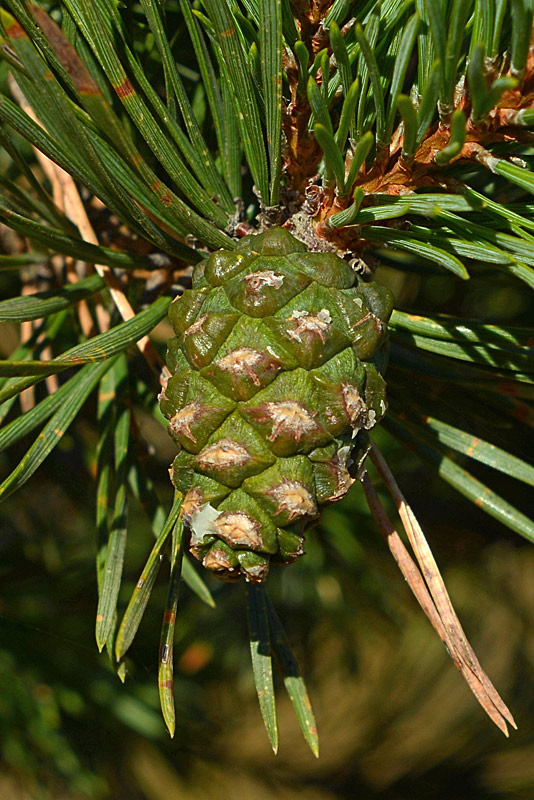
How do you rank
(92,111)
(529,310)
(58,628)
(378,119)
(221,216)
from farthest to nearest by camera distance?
(58,628) → (529,310) → (221,216) → (378,119) → (92,111)

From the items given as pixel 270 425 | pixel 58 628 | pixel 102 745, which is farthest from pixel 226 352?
pixel 102 745

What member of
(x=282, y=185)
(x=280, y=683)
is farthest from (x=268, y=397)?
(x=280, y=683)

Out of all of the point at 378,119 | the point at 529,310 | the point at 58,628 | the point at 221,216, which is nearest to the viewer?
the point at 378,119

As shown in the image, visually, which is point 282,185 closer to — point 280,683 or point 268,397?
point 268,397

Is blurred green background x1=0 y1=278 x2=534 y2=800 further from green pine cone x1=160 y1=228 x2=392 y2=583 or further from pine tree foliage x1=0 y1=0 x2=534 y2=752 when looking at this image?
green pine cone x1=160 y1=228 x2=392 y2=583

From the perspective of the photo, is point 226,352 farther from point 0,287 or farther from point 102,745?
point 102,745

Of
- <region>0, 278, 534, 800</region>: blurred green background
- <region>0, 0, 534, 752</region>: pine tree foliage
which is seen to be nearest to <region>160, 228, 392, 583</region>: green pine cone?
<region>0, 0, 534, 752</region>: pine tree foliage
